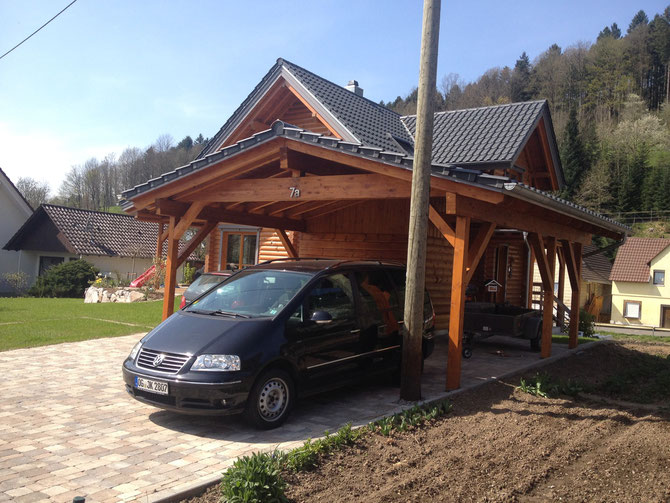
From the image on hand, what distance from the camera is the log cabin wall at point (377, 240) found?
1326 cm

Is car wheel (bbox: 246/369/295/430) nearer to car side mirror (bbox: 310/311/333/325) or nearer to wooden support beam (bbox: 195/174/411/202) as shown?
car side mirror (bbox: 310/311/333/325)

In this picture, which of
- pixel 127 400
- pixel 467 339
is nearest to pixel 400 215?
pixel 467 339

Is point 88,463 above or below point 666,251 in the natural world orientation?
below

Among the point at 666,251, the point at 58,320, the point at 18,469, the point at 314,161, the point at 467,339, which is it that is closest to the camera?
the point at 18,469

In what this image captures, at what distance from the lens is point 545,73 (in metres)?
63.6

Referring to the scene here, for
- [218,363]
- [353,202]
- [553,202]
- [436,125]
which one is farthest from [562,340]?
[218,363]

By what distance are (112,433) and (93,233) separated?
32.5 meters

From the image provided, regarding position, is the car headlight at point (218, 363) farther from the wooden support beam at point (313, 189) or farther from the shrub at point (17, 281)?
the shrub at point (17, 281)

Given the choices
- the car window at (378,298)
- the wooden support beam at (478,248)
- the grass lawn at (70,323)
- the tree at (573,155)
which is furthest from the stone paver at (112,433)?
the tree at (573,155)

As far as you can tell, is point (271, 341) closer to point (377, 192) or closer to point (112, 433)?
point (112, 433)

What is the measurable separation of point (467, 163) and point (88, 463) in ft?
36.5

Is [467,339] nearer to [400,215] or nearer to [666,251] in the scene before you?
[400,215]

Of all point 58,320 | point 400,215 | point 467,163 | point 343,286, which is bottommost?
point 58,320

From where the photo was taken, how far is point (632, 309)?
45.2m
